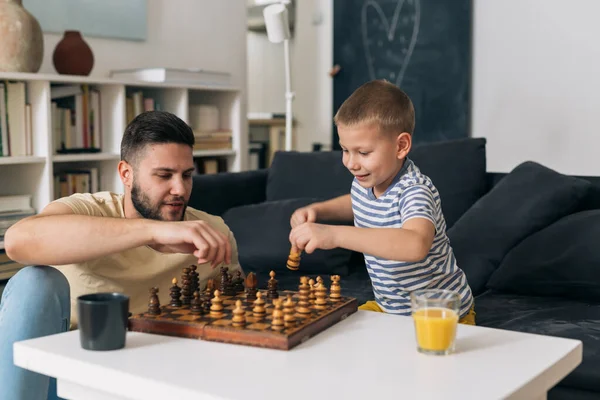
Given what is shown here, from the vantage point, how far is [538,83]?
13.9 ft

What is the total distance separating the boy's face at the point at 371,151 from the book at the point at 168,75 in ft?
6.98

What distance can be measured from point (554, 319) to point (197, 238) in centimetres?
111

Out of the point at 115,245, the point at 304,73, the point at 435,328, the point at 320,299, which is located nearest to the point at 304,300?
the point at 320,299

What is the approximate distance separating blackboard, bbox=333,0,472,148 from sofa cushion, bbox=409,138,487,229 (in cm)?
188

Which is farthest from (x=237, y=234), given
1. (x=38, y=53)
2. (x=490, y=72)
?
(x=490, y=72)

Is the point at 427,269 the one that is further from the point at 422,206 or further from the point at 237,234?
the point at 237,234

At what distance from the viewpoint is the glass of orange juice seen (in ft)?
3.75

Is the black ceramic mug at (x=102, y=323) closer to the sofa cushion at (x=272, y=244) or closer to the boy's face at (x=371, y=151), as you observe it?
the boy's face at (x=371, y=151)

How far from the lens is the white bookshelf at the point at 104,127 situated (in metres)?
3.17

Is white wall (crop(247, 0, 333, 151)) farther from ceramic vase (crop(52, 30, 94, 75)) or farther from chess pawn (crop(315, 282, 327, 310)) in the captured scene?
chess pawn (crop(315, 282, 327, 310))

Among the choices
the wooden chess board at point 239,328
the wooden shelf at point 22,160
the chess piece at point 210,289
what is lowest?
the wooden chess board at point 239,328

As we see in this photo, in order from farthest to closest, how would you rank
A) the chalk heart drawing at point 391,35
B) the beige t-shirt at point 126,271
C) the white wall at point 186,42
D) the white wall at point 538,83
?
the chalk heart drawing at point 391,35 < the white wall at point 538,83 < the white wall at point 186,42 < the beige t-shirt at point 126,271

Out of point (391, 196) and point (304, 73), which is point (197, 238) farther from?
point (304, 73)

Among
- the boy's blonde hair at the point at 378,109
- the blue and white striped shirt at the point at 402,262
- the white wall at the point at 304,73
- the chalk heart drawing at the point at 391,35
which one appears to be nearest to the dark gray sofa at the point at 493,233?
the blue and white striped shirt at the point at 402,262
